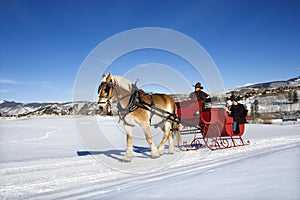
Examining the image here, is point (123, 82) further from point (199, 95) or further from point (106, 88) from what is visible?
point (199, 95)

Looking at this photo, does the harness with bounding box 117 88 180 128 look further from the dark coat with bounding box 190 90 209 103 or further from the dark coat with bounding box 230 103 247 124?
the dark coat with bounding box 230 103 247 124

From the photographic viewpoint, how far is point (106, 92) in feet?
18.0

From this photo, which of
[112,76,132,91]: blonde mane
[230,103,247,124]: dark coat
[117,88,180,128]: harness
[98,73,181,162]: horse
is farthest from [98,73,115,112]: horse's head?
[230,103,247,124]: dark coat

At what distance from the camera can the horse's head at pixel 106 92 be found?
542cm

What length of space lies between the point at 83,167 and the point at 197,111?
158 inches

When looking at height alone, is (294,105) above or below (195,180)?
above

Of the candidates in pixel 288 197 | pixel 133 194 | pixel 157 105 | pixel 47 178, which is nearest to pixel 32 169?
pixel 47 178

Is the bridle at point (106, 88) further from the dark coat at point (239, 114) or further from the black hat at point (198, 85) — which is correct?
the dark coat at point (239, 114)

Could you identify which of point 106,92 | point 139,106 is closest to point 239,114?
point 139,106

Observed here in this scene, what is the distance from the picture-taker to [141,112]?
6.01 metres

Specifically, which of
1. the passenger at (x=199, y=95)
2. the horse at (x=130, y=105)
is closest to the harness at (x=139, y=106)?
the horse at (x=130, y=105)

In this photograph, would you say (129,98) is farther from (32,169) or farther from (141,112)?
(32,169)

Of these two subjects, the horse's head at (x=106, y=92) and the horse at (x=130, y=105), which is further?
the horse at (x=130, y=105)

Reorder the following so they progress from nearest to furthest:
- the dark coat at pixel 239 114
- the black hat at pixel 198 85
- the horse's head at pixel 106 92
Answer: the horse's head at pixel 106 92
the black hat at pixel 198 85
the dark coat at pixel 239 114
